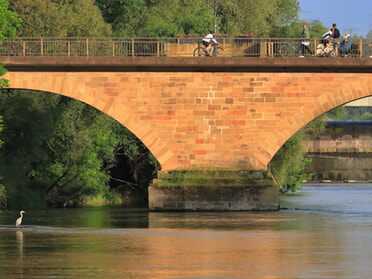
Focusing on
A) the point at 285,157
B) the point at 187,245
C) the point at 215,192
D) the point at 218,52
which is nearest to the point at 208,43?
the point at 218,52

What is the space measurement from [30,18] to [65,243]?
2951 centimetres

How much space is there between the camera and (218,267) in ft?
90.9

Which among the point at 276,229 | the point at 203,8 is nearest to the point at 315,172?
the point at 203,8

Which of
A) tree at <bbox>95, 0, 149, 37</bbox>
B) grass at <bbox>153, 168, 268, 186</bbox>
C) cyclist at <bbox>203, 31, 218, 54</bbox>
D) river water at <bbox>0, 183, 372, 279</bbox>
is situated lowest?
river water at <bbox>0, 183, 372, 279</bbox>

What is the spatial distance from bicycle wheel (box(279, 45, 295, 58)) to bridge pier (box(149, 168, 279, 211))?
5.19 meters

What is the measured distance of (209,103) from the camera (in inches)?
1934

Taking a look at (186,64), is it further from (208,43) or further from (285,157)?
(285,157)

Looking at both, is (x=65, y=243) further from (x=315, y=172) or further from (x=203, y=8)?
(x=315, y=172)

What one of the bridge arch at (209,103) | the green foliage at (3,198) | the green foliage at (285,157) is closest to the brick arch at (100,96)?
the bridge arch at (209,103)

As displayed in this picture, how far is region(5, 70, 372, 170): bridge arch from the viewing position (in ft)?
160

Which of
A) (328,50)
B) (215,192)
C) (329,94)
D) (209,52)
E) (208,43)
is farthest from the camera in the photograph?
(208,43)

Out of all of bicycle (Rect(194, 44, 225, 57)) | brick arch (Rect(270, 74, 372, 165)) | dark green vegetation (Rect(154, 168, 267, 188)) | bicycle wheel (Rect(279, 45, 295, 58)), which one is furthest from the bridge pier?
bicycle wheel (Rect(279, 45, 295, 58))

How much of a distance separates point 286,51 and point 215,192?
727 centimetres

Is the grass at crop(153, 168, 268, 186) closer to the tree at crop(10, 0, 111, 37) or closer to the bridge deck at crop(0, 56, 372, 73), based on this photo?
the bridge deck at crop(0, 56, 372, 73)
